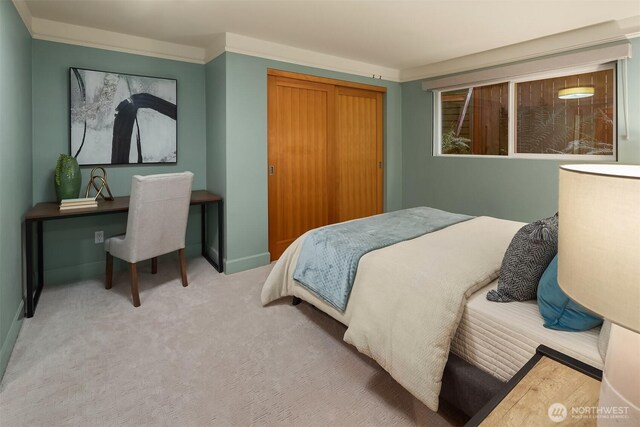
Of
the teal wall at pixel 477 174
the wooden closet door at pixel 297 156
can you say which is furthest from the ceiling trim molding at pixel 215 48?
the teal wall at pixel 477 174

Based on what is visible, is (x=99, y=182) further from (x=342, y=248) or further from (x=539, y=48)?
(x=539, y=48)

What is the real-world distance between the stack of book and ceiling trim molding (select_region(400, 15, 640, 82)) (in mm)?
3998

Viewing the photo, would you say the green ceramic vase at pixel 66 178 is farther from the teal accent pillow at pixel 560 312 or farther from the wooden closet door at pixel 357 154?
the teal accent pillow at pixel 560 312

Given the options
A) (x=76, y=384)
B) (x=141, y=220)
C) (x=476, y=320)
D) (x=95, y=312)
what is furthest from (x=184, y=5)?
(x=476, y=320)

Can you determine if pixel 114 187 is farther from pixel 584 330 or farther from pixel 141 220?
pixel 584 330

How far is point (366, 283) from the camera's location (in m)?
2.00

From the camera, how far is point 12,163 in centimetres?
232

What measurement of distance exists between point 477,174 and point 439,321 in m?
3.14

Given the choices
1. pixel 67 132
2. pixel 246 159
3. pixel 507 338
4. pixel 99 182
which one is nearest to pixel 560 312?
pixel 507 338

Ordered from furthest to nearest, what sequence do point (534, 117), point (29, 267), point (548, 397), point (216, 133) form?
1. point (534, 117)
2. point (216, 133)
3. point (29, 267)
4. point (548, 397)

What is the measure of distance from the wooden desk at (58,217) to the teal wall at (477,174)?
9.01 feet

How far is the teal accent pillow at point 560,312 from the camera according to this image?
4.48 ft

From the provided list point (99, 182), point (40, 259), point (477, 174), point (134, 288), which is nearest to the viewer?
point (134, 288)

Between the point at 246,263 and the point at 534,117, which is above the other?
the point at 534,117
